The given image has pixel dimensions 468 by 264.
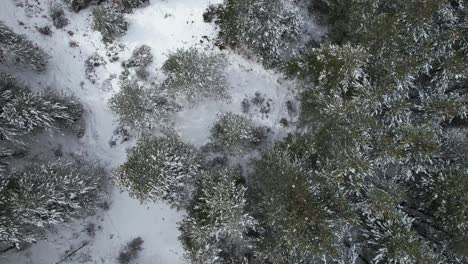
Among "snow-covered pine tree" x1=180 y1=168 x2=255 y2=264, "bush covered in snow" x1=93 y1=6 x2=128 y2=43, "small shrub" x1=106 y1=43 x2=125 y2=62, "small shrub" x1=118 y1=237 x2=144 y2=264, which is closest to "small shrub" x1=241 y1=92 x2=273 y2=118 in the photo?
"snow-covered pine tree" x1=180 y1=168 x2=255 y2=264

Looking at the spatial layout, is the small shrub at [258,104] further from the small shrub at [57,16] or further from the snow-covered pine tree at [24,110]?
the small shrub at [57,16]

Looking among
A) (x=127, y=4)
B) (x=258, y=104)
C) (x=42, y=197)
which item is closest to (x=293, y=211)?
(x=258, y=104)

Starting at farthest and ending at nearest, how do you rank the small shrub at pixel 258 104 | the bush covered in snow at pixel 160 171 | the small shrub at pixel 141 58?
the small shrub at pixel 258 104
the small shrub at pixel 141 58
the bush covered in snow at pixel 160 171

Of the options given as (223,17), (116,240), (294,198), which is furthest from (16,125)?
(294,198)

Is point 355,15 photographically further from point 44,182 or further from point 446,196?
point 44,182

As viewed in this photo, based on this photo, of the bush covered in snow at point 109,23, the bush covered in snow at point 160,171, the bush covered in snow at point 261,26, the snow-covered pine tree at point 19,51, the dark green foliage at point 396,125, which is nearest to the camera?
the dark green foliage at point 396,125

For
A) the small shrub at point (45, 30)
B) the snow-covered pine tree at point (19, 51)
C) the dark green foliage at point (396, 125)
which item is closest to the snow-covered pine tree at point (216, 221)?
the dark green foliage at point (396, 125)

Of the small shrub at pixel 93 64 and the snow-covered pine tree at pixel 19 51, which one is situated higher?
the snow-covered pine tree at pixel 19 51
